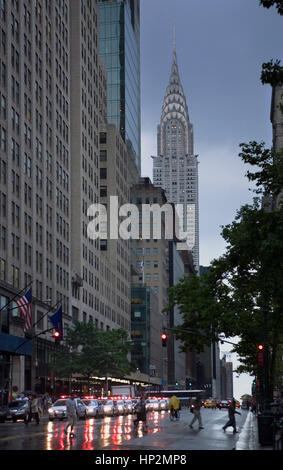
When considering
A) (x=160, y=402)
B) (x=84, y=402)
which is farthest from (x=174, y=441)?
(x=160, y=402)

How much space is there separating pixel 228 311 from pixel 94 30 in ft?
255

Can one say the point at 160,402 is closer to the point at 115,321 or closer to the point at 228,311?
the point at 115,321

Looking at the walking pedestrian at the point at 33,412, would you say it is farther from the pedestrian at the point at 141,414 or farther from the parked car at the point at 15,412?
the pedestrian at the point at 141,414

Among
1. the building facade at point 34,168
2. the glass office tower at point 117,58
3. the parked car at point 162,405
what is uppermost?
the glass office tower at point 117,58

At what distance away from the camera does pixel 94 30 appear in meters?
124

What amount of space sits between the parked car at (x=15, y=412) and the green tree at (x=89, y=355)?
97.4ft

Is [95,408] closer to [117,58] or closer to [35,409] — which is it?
[35,409]

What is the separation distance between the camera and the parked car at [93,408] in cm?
6500

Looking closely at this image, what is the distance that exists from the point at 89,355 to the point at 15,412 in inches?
1402

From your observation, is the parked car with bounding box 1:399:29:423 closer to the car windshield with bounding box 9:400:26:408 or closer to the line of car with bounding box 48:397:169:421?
the car windshield with bounding box 9:400:26:408

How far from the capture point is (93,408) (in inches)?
2581

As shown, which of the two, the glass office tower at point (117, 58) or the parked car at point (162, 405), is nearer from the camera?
the parked car at point (162, 405)

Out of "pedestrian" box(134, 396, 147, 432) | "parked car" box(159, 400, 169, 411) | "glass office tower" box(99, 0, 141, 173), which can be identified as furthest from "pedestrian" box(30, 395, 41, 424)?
"glass office tower" box(99, 0, 141, 173)

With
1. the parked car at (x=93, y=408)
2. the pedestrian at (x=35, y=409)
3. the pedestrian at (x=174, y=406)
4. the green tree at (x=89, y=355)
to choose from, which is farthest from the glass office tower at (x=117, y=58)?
the pedestrian at (x=35, y=409)
